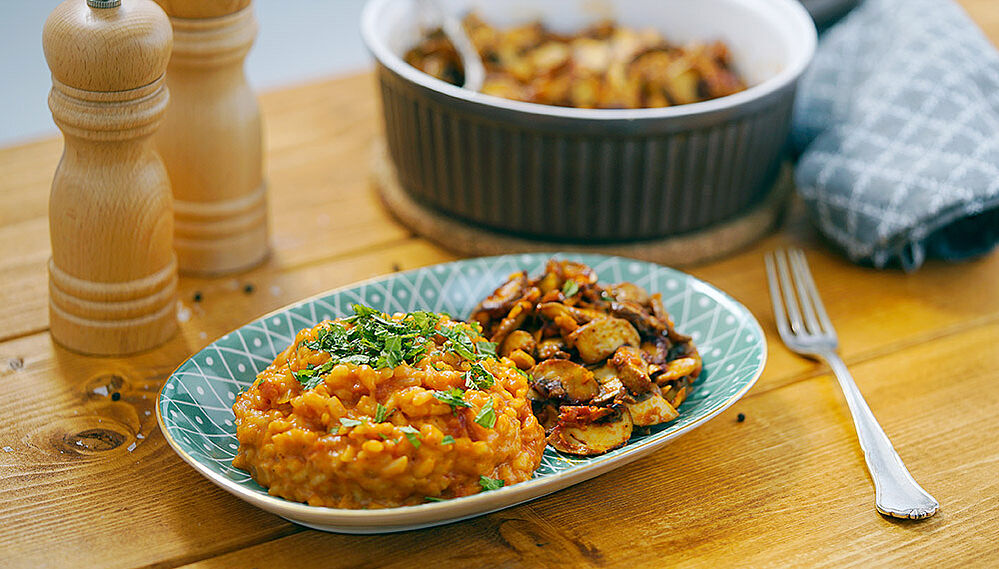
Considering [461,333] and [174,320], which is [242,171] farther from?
[461,333]

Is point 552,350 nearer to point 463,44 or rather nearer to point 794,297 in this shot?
point 794,297

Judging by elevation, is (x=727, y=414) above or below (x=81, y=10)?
below

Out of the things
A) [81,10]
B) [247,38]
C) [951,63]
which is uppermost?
[81,10]

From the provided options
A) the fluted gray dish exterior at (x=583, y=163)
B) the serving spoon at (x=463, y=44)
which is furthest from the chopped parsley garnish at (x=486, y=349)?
the serving spoon at (x=463, y=44)

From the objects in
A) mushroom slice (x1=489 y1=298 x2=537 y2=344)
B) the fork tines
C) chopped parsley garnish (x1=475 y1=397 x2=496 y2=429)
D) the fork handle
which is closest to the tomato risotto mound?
chopped parsley garnish (x1=475 y1=397 x2=496 y2=429)

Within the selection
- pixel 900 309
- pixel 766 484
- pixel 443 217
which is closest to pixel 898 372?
pixel 900 309
